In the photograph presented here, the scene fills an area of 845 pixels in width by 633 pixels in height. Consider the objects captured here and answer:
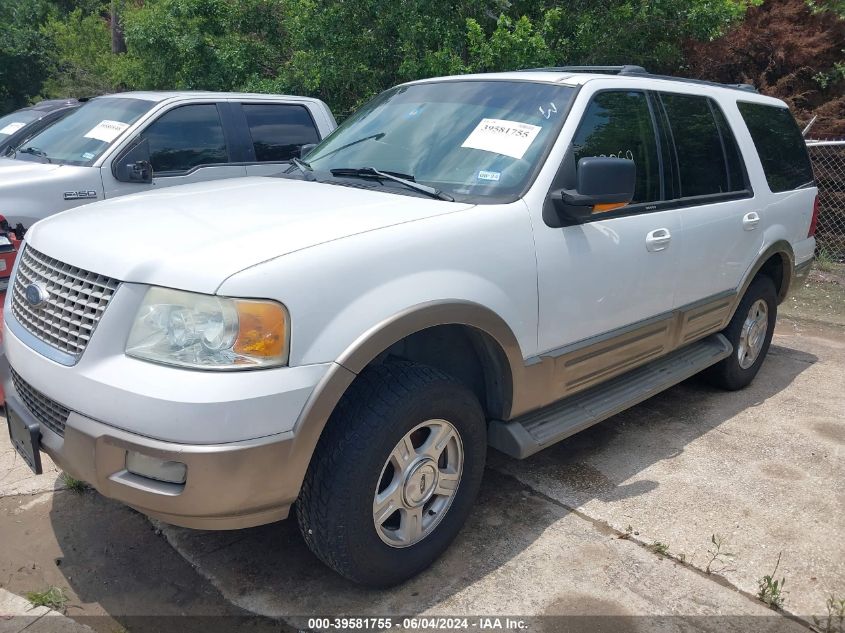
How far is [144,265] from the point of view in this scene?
241 centimetres

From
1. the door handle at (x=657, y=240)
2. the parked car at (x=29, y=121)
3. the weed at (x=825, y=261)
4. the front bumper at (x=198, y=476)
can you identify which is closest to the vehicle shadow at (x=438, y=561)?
the front bumper at (x=198, y=476)

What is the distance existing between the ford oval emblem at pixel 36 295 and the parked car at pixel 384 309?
0.06ft

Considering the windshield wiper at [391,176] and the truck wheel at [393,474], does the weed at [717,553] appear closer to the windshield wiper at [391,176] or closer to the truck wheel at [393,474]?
the truck wheel at [393,474]

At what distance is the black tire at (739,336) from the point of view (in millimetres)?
4883

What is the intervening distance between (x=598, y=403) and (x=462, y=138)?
1446mm

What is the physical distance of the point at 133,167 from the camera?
5.79 meters

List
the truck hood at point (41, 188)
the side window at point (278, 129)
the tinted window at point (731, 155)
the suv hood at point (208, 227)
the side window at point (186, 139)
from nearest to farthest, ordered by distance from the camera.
Result: the suv hood at point (208, 227)
the tinted window at point (731, 155)
the truck hood at point (41, 188)
the side window at point (186, 139)
the side window at point (278, 129)

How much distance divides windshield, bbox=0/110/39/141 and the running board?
774 cm

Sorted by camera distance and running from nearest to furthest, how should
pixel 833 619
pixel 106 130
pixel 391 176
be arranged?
1. pixel 833 619
2. pixel 391 176
3. pixel 106 130

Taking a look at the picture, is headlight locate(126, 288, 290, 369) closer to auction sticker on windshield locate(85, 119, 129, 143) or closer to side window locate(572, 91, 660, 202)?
side window locate(572, 91, 660, 202)

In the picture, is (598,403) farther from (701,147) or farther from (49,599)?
(49,599)

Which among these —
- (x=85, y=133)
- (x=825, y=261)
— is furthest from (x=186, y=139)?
(x=825, y=261)

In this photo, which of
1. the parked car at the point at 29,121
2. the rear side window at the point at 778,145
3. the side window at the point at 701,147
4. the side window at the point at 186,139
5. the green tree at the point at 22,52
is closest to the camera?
the side window at the point at 701,147

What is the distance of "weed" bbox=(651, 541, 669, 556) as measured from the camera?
3.20 m
